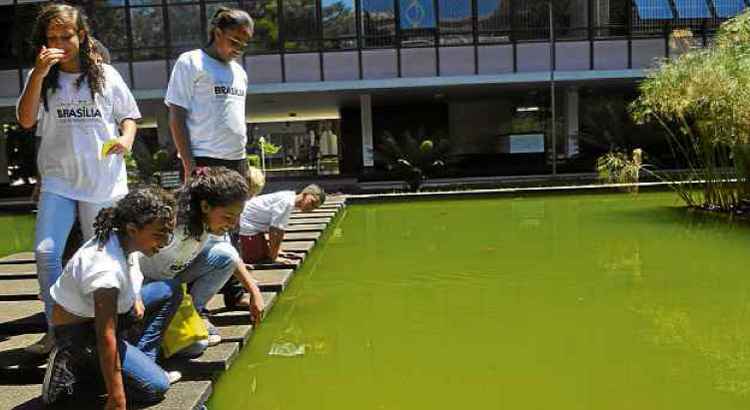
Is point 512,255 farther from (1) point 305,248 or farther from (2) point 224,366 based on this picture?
(2) point 224,366

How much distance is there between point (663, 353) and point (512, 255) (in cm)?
294

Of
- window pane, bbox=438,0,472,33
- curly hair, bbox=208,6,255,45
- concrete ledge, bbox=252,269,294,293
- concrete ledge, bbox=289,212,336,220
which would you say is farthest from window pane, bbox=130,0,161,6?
curly hair, bbox=208,6,255,45

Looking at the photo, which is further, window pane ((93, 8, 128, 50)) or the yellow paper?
window pane ((93, 8, 128, 50))

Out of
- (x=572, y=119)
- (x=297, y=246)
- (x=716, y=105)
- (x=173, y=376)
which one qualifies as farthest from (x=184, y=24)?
(x=173, y=376)

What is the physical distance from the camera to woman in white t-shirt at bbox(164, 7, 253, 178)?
350 cm

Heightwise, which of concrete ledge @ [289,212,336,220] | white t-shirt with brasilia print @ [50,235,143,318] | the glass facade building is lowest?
concrete ledge @ [289,212,336,220]

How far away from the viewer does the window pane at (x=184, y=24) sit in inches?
663

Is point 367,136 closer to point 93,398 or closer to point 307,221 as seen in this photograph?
point 307,221

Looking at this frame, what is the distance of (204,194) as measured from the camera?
2.68 m

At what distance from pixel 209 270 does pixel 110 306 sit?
94 centimetres

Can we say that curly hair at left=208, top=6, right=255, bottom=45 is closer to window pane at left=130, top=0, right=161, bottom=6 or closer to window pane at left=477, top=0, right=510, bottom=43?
window pane at left=477, top=0, right=510, bottom=43

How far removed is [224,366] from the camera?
291 centimetres

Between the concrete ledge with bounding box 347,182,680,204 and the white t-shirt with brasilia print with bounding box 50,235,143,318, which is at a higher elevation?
the white t-shirt with brasilia print with bounding box 50,235,143,318

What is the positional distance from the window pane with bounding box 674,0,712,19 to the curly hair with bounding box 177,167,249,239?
54.9ft
